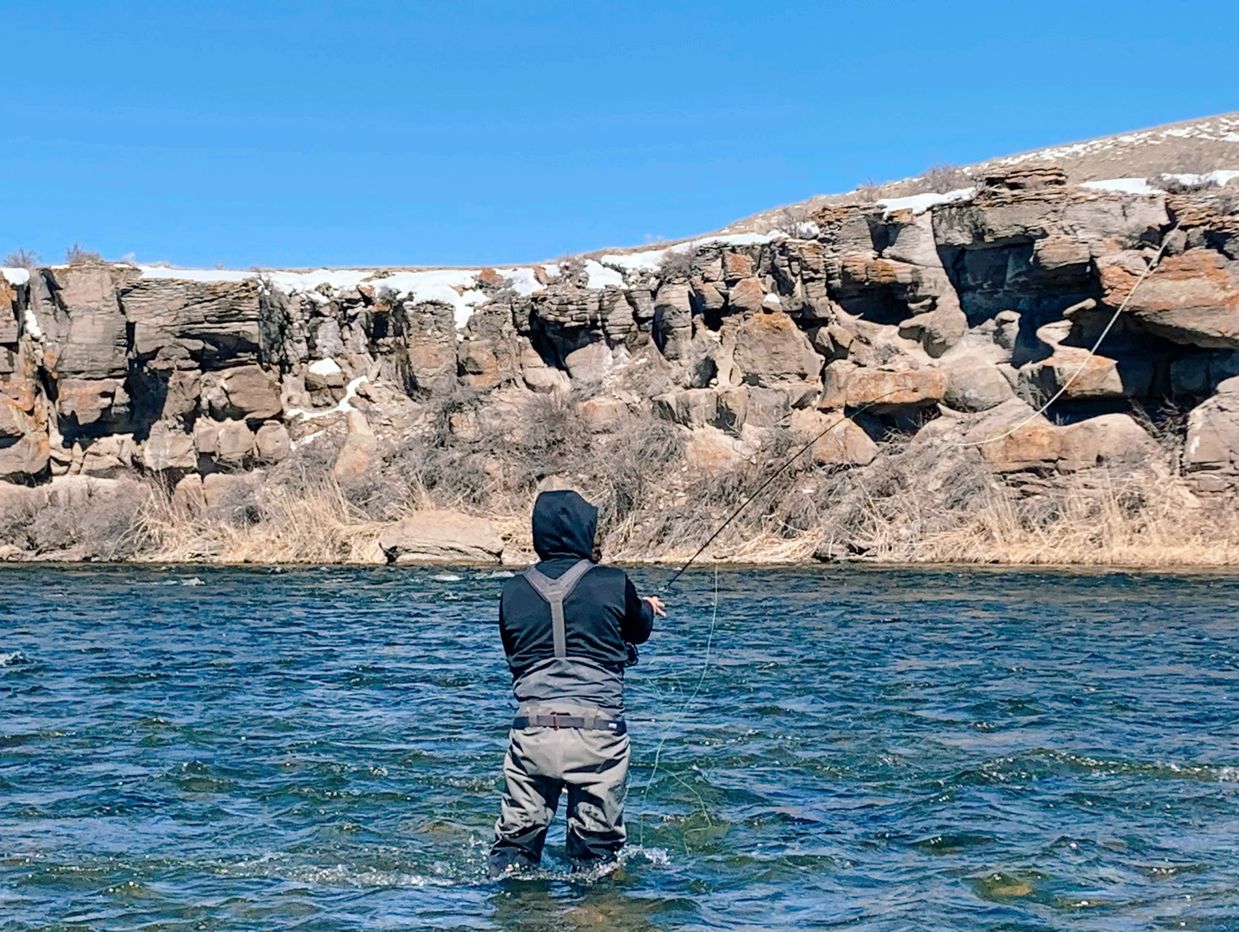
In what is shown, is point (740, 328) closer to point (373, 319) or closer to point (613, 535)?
point (613, 535)

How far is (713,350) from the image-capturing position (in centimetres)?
3281

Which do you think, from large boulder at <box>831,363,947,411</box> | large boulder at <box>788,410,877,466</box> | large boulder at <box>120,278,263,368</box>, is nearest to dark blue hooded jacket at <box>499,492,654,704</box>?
large boulder at <box>788,410,877,466</box>

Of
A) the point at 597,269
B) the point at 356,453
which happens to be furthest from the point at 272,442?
the point at 597,269

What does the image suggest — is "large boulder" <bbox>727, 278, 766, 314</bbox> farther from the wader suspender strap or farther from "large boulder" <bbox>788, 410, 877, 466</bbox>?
the wader suspender strap

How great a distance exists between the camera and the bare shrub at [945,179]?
1441 inches

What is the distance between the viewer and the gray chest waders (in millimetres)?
6309

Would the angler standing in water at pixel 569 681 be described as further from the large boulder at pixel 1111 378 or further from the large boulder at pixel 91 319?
the large boulder at pixel 91 319

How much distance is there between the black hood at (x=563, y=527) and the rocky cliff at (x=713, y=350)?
21.3 m

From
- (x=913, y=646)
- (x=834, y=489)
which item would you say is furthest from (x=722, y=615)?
(x=834, y=489)

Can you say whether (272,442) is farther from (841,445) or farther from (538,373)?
(841,445)

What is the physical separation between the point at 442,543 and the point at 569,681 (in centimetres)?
2271

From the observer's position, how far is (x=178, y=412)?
34000 millimetres

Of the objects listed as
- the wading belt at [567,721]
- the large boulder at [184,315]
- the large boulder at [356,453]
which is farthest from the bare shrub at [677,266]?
the wading belt at [567,721]

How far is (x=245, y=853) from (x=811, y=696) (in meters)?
5.91
